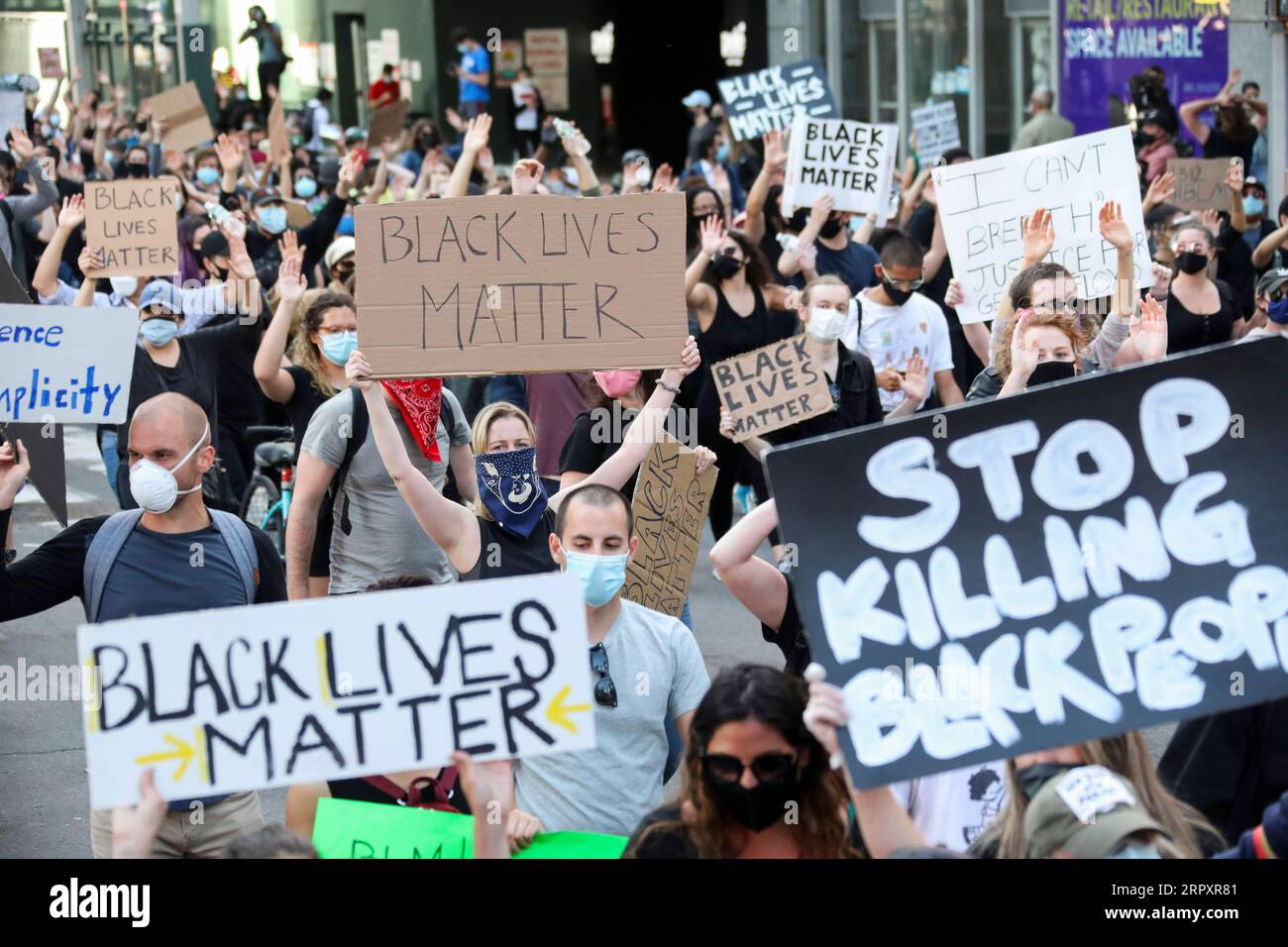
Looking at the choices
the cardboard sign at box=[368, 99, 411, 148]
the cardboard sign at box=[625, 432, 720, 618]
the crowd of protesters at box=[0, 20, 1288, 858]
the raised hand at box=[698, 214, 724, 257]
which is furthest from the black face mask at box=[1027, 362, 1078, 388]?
the cardboard sign at box=[368, 99, 411, 148]

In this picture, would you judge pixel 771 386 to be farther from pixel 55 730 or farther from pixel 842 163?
pixel 842 163

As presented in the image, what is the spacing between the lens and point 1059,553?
365cm

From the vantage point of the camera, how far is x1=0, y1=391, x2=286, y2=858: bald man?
475 centimetres

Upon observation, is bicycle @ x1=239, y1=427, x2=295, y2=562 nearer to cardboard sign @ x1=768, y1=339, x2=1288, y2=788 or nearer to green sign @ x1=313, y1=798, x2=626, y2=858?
green sign @ x1=313, y1=798, x2=626, y2=858

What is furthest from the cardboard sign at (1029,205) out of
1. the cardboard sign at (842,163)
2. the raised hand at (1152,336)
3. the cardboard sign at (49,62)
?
the cardboard sign at (49,62)

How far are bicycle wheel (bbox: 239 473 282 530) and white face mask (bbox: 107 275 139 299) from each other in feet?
4.26

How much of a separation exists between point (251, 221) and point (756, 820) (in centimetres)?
1080

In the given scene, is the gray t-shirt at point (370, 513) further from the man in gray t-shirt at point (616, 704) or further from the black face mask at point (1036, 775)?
the black face mask at point (1036, 775)

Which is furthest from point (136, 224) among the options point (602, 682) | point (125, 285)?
point (602, 682)

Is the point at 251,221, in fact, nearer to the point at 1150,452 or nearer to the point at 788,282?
the point at 788,282

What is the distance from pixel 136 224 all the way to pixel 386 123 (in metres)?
11.9
